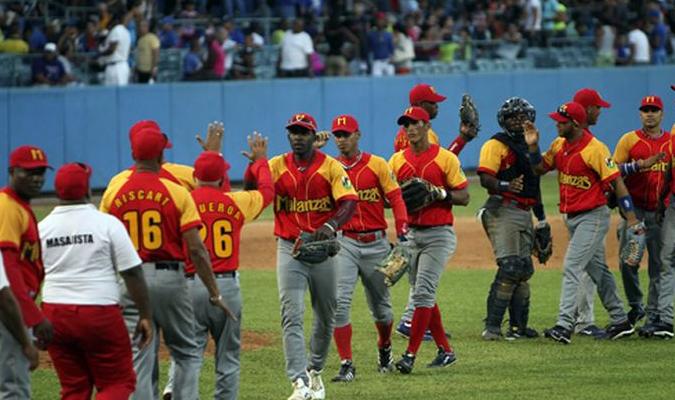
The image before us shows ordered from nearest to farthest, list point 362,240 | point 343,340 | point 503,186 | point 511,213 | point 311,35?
point 343,340 → point 362,240 → point 503,186 → point 511,213 → point 311,35

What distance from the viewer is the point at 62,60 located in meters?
24.9

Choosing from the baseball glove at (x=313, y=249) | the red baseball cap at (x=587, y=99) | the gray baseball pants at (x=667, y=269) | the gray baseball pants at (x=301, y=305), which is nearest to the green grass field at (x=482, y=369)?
the gray baseball pants at (x=667, y=269)

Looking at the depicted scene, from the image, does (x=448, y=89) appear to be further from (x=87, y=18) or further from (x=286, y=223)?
(x=286, y=223)

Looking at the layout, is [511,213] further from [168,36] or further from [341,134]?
[168,36]

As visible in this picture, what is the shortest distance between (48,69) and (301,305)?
15422 millimetres

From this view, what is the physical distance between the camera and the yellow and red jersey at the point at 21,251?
7.63 meters

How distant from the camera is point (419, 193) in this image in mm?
11539

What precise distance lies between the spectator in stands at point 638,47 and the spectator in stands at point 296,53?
7585 mm

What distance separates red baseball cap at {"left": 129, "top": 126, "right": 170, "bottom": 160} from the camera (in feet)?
28.3

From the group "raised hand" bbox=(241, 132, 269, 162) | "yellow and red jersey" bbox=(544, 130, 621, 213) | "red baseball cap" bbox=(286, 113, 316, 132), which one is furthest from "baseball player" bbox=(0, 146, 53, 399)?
"yellow and red jersey" bbox=(544, 130, 621, 213)

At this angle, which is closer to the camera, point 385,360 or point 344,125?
point 344,125

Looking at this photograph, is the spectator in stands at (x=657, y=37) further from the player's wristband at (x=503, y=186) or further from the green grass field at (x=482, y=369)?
the player's wristband at (x=503, y=186)

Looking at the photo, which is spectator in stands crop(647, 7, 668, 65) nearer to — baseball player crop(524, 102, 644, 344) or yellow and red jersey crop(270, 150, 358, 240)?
baseball player crop(524, 102, 644, 344)

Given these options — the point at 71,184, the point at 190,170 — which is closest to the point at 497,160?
the point at 190,170
